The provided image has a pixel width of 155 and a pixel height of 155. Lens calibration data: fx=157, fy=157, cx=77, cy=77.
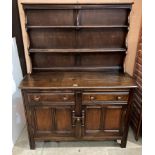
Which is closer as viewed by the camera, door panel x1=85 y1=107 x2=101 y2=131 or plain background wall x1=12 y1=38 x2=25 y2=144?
door panel x1=85 y1=107 x2=101 y2=131

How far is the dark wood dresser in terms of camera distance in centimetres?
168

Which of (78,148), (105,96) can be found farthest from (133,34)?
(78,148)

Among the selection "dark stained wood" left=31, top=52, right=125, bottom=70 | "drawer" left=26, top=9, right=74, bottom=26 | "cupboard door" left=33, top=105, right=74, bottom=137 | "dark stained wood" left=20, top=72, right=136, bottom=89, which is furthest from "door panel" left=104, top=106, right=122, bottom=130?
"drawer" left=26, top=9, right=74, bottom=26

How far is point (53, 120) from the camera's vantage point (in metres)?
1.78

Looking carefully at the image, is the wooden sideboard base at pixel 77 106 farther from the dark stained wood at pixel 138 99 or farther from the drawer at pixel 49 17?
the drawer at pixel 49 17

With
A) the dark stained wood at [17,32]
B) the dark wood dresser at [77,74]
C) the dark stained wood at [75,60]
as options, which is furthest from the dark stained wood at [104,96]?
the dark stained wood at [17,32]

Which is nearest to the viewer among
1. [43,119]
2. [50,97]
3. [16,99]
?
[50,97]

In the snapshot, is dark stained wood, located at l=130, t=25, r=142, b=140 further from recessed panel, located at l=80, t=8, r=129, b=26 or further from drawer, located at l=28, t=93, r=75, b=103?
drawer, located at l=28, t=93, r=75, b=103

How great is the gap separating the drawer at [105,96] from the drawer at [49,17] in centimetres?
90

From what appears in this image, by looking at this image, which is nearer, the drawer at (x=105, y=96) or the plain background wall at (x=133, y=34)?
the drawer at (x=105, y=96)

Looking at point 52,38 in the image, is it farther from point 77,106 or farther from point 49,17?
point 77,106

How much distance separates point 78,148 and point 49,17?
1.64 metres

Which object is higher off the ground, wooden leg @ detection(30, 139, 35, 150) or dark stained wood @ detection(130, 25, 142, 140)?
dark stained wood @ detection(130, 25, 142, 140)

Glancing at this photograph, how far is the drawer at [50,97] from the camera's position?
1670 mm
